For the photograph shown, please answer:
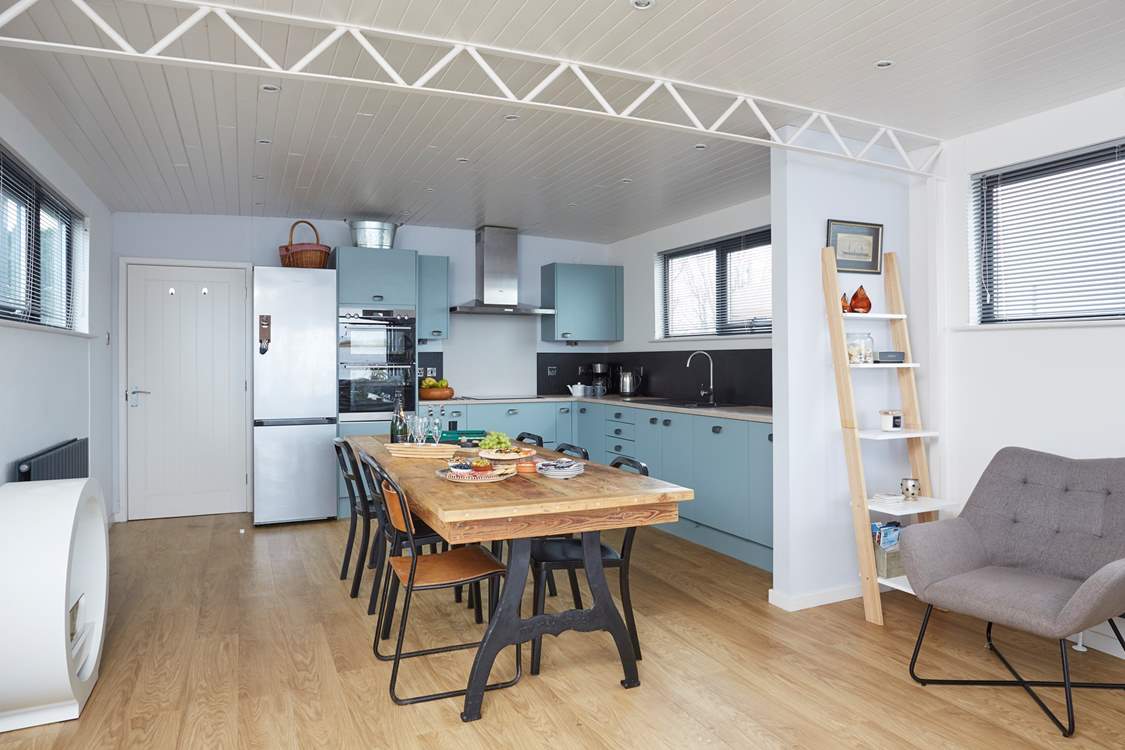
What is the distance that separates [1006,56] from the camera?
284cm

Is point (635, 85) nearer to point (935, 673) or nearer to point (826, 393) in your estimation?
point (826, 393)

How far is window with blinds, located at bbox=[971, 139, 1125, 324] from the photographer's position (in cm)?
324

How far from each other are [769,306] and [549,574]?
265 cm

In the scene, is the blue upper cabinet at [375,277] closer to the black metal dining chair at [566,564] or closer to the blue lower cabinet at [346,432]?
the blue lower cabinet at [346,432]

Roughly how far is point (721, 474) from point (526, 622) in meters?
2.32

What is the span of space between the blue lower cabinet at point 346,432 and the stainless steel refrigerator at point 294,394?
0.14 ft

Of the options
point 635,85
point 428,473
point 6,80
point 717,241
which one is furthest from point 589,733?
point 717,241

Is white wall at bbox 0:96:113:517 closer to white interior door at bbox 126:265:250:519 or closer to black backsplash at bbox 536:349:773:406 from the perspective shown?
white interior door at bbox 126:265:250:519

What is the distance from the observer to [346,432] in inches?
225

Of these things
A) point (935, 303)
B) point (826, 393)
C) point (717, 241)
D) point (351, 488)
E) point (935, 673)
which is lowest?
point (935, 673)

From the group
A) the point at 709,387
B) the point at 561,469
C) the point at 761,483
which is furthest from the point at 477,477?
the point at 709,387

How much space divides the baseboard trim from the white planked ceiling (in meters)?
2.41

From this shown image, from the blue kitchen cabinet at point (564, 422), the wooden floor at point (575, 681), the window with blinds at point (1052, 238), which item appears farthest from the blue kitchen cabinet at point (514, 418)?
the window with blinds at point (1052, 238)

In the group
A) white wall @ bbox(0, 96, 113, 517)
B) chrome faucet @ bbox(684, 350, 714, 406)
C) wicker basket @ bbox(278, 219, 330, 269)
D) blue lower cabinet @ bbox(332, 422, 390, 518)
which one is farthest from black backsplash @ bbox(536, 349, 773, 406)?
white wall @ bbox(0, 96, 113, 517)
